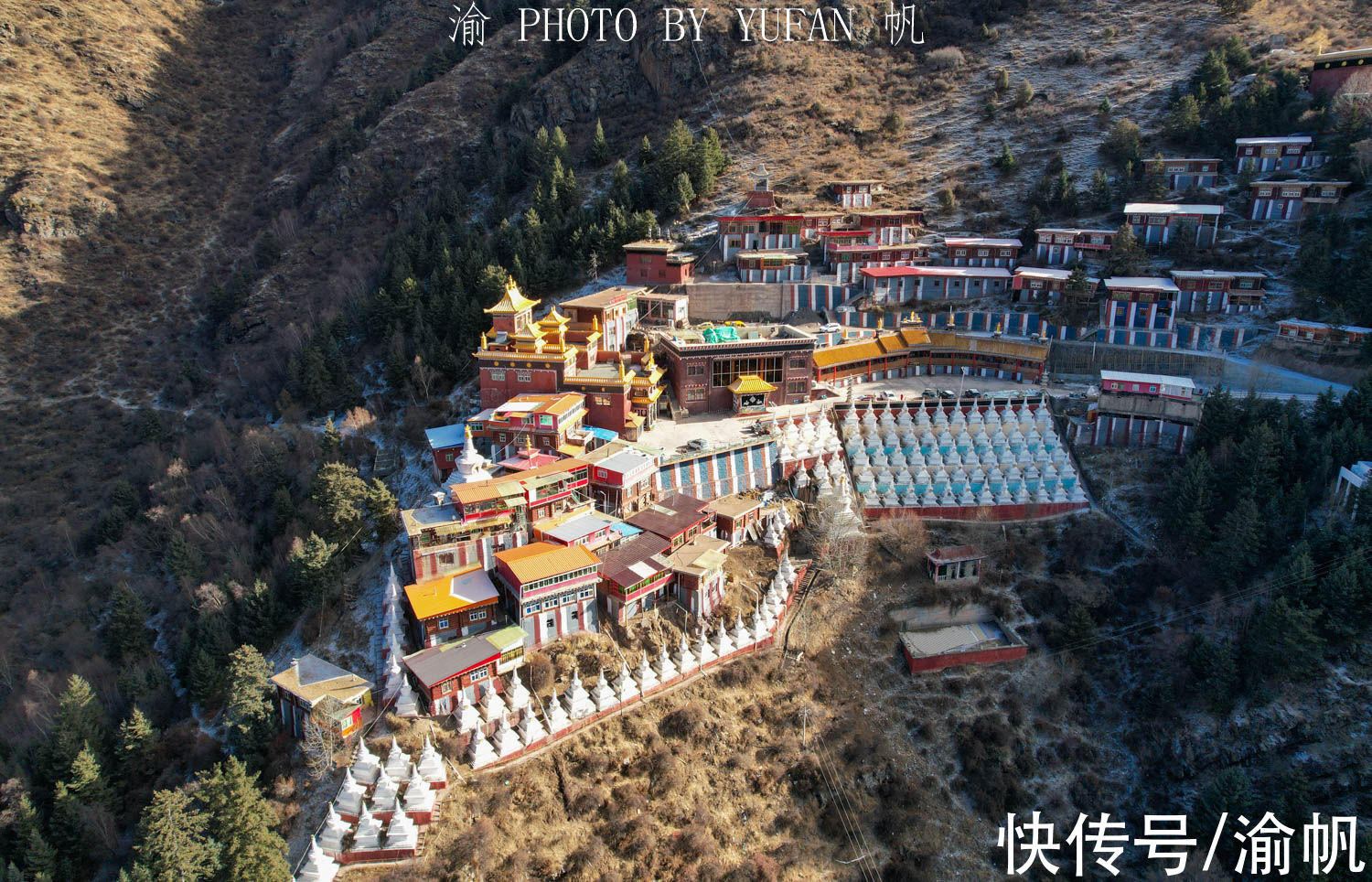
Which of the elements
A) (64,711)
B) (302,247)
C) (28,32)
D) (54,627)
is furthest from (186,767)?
(28,32)

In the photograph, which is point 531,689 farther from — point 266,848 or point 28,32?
point 28,32

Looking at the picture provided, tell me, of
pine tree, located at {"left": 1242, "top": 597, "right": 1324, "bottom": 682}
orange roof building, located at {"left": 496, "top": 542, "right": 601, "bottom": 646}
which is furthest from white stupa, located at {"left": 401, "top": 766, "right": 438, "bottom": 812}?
pine tree, located at {"left": 1242, "top": 597, "right": 1324, "bottom": 682}

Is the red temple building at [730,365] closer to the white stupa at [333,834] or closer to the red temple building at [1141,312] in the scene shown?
the red temple building at [1141,312]

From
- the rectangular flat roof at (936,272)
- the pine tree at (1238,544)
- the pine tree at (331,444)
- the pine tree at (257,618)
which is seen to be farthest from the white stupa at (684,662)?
the rectangular flat roof at (936,272)

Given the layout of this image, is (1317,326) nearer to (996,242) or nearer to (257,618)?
(996,242)

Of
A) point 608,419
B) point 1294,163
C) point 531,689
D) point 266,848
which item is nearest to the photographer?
point 266,848

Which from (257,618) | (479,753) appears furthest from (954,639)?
(257,618)
